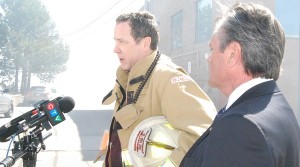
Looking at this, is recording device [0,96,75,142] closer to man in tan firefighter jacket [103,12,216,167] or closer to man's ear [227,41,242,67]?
man in tan firefighter jacket [103,12,216,167]

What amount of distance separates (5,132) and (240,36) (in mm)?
1535

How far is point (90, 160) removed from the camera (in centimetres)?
791

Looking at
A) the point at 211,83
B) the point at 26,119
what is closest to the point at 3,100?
the point at 26,119

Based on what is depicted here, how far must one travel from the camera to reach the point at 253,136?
1152 mm

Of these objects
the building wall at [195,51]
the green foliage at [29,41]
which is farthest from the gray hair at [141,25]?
the green foliage at [29,41]

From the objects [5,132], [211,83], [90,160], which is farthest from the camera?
[90,160]

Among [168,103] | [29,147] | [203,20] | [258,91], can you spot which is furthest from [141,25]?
[203,20]

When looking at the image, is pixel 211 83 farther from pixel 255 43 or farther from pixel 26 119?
pixel 26 119

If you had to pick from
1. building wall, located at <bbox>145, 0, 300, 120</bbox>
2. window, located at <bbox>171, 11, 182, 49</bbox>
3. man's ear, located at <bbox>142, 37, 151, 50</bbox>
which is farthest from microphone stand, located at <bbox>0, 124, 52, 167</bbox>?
window, located at <bbox>171, 11, 182, 49</bbox>

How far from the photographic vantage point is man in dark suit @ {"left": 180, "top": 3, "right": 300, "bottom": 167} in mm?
1161

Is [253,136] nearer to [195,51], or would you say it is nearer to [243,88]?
[243,88]

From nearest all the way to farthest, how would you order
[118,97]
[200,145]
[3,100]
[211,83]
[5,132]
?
1. [200,145]
2. [211,83]
3. [5,132]
4. [118,97]
5. [3,100]

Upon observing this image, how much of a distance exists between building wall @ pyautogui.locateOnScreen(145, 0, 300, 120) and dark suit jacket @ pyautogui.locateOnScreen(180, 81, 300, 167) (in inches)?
270

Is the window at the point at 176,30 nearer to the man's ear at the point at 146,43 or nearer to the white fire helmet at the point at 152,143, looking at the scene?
the man's ear at the point at 146,43
